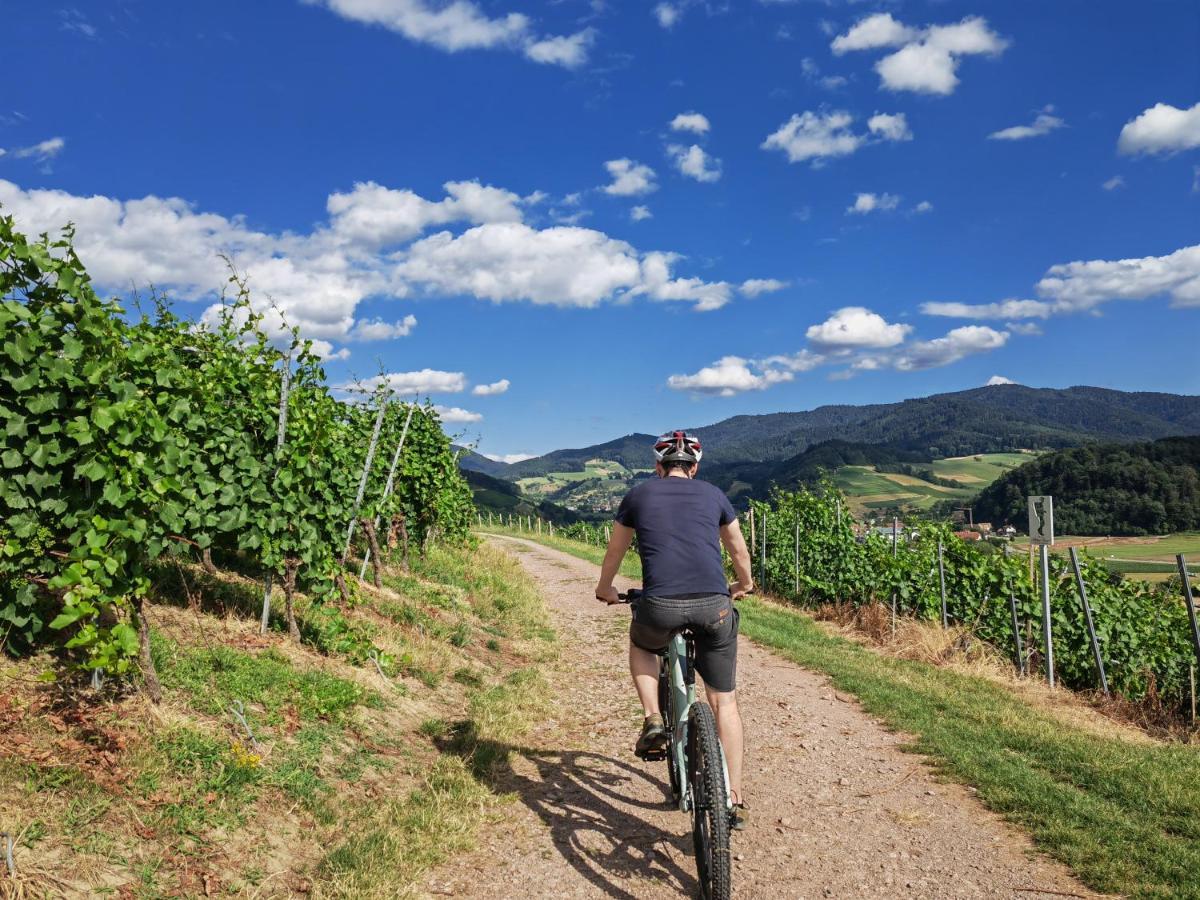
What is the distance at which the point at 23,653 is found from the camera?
201 inches

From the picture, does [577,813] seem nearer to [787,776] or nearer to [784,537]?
[787,776]

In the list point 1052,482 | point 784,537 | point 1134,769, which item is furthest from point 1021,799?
point 1052,482

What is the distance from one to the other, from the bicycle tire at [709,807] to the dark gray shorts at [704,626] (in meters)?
0.24

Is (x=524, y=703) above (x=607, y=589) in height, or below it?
below

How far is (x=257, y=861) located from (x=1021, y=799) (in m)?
5.18

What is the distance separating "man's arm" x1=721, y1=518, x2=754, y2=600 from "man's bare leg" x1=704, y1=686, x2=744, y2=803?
2.17 ft

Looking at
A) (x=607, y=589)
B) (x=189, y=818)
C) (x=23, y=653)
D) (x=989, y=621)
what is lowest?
(x=989, y=621)

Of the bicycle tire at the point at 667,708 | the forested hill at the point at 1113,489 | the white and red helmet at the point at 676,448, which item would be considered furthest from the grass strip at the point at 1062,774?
the forested hill at the point at 1113,489

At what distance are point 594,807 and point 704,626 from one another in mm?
2200

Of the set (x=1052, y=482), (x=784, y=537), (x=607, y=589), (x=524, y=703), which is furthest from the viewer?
(x=1052, y=482)

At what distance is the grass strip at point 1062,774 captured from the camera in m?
4.34

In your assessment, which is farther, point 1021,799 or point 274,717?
point 274,717

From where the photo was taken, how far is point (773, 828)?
5062 millimetres

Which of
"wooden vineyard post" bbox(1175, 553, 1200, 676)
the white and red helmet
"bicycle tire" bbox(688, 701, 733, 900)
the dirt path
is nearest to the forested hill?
"wooden vineyard post" bbox(1175, 553, 1200, 676)
